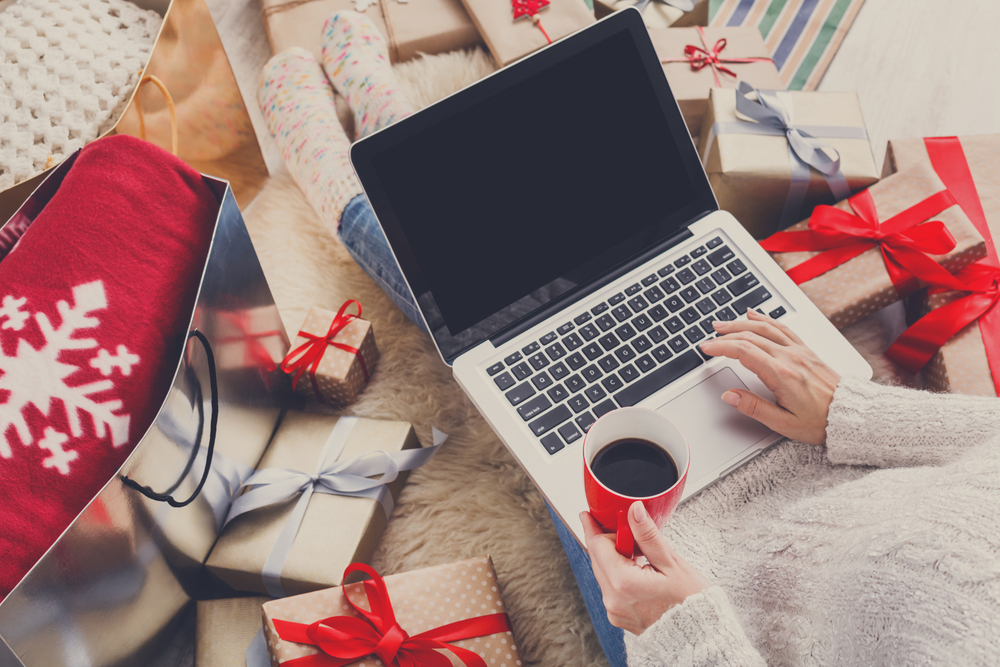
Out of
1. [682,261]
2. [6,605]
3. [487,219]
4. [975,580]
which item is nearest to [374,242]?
[487,219]

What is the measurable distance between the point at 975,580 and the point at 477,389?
0.44m

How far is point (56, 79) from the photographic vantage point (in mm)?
838

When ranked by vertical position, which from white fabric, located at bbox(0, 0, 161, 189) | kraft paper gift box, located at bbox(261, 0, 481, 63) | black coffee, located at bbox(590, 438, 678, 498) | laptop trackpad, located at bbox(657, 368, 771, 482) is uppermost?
white fabric, located at bbox(0, 0, 161, 189)

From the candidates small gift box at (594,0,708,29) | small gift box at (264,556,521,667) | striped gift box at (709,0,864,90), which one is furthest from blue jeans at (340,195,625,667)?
striped gift box at (709,0,864,90)

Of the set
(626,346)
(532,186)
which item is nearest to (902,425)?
(626,346)

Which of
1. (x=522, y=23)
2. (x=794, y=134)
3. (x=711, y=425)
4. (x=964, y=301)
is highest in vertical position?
(x=522, y=23)

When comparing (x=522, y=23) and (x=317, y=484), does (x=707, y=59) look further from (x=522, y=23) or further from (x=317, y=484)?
(x=317, y=484)

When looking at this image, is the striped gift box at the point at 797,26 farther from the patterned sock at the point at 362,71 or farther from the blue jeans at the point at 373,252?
the blue jeans at the point at 373,252

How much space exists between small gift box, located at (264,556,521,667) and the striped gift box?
1117 millimetres

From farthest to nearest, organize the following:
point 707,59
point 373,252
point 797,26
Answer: point 797,26
point 707,59
point 373,252

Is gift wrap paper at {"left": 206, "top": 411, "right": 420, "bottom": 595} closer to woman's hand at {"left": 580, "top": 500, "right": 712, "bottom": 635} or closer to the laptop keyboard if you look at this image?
the laptop keyboard

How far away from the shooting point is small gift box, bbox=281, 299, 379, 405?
86 cm

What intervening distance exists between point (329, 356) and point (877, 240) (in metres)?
0.75

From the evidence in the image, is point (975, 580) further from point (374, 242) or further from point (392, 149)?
point (374, 242)
